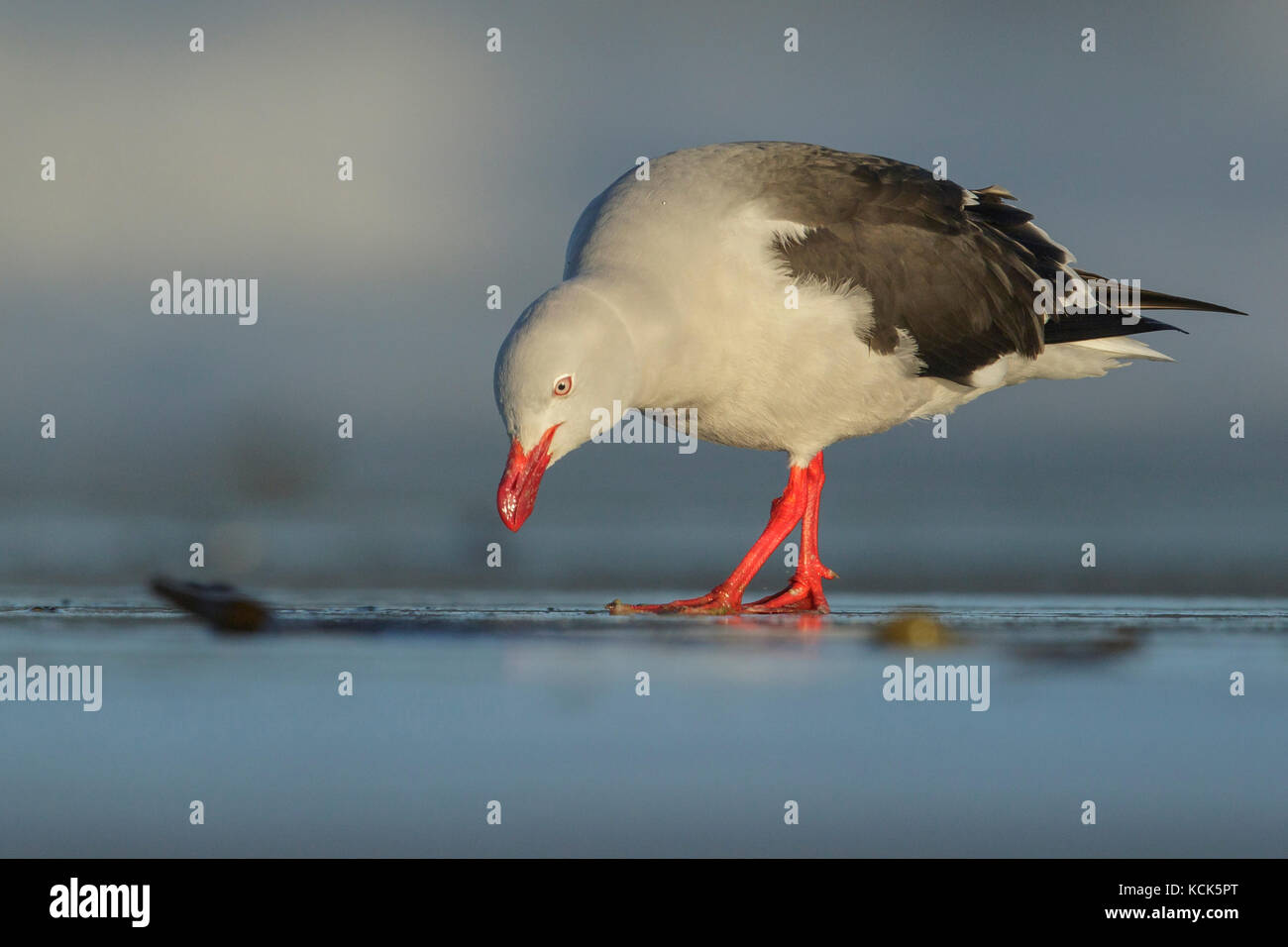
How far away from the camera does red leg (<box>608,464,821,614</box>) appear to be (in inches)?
299

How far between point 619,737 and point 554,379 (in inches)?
78.1

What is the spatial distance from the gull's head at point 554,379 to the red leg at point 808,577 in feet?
5.31

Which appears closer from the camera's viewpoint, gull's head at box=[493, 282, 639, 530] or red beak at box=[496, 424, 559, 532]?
gull's head at box=[493, 282, 639, 530]

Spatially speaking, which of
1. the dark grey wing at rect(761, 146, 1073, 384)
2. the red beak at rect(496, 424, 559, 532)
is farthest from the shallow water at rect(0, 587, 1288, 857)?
the dark grey wing at rect(761, 146, 1073, 384)

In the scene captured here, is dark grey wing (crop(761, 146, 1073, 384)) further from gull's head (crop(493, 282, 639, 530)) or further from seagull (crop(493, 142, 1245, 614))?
gull's head (crop(493, 282, 639, 530))

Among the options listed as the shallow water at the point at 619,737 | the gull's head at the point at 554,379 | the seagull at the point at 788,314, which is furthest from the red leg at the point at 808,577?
the gull's head at the point at 554,379

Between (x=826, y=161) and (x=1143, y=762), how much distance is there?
4100 millimetres

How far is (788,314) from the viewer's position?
23.7 ft

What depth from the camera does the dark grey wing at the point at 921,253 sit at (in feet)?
24.9

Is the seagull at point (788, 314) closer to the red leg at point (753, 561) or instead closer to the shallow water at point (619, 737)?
the red leg at point (753, 561)

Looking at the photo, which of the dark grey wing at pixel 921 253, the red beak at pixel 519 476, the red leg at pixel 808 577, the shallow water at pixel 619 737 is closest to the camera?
the shallow water at pixel 619 737

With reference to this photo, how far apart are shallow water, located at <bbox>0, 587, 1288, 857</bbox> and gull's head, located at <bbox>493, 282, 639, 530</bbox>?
703mm

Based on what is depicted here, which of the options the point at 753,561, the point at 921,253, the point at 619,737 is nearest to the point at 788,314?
the point at 921,253

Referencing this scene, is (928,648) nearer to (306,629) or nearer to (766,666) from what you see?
(766,666)
